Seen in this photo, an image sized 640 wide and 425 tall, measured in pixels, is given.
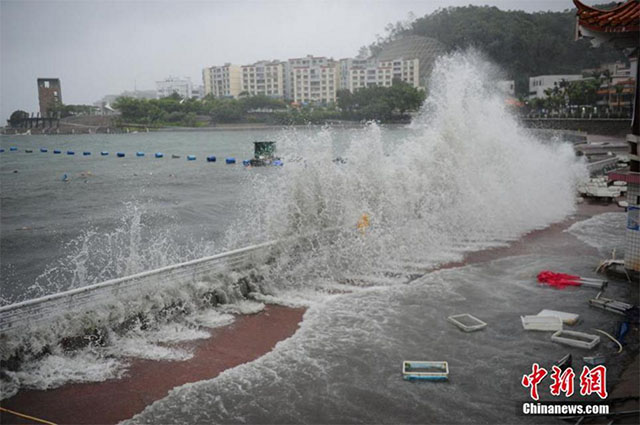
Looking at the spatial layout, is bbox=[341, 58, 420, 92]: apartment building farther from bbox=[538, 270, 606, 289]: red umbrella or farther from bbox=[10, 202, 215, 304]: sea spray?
bbox=[538, 270, 606, 289]: red umbrella

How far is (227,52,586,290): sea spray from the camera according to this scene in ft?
39.1

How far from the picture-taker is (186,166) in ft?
139

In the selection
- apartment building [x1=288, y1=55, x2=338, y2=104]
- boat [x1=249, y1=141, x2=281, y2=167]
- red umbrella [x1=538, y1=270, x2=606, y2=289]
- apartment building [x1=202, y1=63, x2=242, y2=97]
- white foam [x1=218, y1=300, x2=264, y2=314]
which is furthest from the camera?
apartment building [x1=202, y1=63, x2=242, y2=97]

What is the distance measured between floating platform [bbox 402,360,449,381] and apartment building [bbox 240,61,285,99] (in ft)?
328

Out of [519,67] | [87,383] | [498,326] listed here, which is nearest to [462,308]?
[498,326]

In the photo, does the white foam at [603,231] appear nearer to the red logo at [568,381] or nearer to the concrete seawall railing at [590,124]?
the red logo at [568,381]

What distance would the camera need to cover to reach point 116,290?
26.7ft

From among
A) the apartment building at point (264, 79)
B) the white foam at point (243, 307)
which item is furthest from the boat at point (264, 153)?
the apartment building at point (264, 79)

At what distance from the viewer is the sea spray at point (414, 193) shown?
39.1 feet

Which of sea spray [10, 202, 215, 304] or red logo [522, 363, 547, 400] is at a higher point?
red logo [522, 363, 547, 400]

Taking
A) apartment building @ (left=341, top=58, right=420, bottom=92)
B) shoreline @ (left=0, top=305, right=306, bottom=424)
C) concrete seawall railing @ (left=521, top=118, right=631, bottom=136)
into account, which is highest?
apartment building @ (left=341, top=58, right=420, bottom=92)

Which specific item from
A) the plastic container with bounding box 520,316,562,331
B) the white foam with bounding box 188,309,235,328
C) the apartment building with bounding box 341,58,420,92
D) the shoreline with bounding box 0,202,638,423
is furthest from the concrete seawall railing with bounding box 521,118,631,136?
the white foam with bounding box 188,309,235,328

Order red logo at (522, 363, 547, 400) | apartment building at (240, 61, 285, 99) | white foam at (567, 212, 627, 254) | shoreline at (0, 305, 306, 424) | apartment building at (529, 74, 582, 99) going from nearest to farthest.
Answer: shoreline at (0, 305, 306, 424)
red logo at (522, 363, 547, 400)
white foam at (567, 212, 627, 254)
apartment building at (529, 74, 582, 99)
apartment building at (240, 61, 285, 99)

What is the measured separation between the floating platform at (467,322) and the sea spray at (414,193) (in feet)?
9.86
